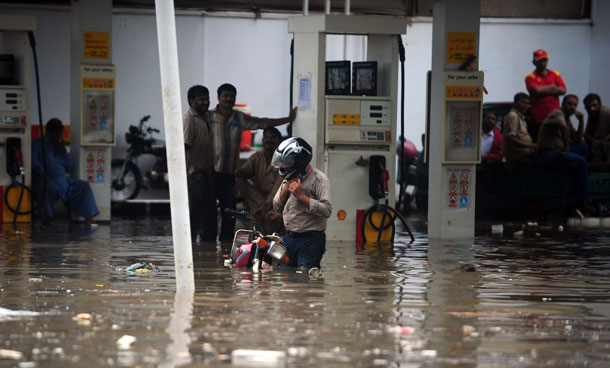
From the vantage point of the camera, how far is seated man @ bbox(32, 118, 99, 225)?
1678 cm

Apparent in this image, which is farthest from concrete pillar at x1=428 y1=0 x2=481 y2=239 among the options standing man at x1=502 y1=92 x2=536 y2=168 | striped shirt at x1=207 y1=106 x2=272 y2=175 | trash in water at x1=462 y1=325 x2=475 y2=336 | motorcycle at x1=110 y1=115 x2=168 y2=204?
trash in water at x1=462 y1=325 x2=475 y2=336

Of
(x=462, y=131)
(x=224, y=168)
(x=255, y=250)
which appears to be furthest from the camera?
(x=462, y=131)

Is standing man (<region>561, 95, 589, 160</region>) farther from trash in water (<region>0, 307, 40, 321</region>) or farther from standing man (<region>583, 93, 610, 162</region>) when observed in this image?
trash in water (<region>0, 307, 40, 321</region>)

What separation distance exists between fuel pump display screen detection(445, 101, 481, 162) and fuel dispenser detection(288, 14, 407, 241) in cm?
98

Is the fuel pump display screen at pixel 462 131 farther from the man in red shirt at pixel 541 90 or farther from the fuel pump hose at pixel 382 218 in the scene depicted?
the man in red shirt at pixel 541 90

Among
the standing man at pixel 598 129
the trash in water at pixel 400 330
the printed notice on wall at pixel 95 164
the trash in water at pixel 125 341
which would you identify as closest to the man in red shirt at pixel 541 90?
the standing man at pixel 598 129

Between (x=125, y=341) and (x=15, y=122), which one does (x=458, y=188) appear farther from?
(x=125, y=341)

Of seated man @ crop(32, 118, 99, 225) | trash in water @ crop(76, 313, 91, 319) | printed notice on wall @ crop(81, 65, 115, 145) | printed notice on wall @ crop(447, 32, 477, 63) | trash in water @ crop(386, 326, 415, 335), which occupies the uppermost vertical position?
printed notice on wall @ crop(447, 32, 477, 63)

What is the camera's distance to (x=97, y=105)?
17234 millimetres

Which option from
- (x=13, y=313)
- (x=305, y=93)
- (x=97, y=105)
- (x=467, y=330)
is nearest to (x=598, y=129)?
(x=305, y=93)

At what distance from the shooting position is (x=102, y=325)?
7559 millimetres

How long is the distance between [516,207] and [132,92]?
22.8 ft

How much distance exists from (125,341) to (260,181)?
711 cm

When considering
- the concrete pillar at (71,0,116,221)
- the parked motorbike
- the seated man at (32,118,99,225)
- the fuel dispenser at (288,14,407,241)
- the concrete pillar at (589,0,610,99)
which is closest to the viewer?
the parked motorbike
